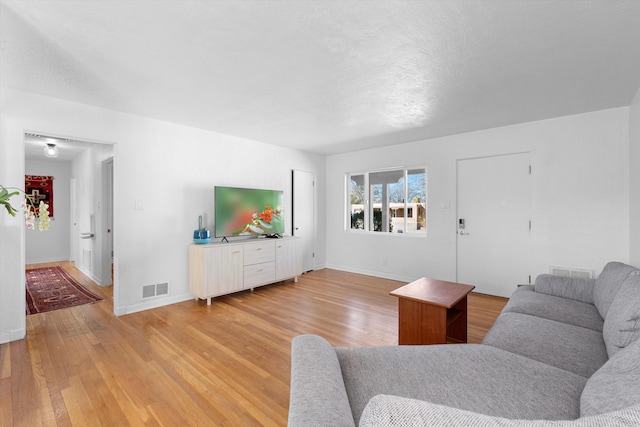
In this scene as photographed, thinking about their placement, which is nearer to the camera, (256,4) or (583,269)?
(256,4)

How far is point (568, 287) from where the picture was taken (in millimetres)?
2646

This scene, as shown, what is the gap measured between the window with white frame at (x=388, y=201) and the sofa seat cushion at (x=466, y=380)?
3633 millimetres

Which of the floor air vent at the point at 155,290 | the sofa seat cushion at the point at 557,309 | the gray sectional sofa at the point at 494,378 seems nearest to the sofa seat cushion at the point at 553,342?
the gray sectional sofa at the point at 494,378

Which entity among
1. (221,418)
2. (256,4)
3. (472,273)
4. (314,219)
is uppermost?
(256,4)

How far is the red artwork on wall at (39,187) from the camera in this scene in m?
6.43

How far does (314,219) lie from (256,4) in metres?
4.59

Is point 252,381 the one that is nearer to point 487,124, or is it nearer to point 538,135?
point 487,124

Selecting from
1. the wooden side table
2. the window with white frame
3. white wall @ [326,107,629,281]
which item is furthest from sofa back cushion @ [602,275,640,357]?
the window with white frame

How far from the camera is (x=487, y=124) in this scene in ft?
13.1

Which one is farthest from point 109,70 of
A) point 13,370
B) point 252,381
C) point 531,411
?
point 531,411

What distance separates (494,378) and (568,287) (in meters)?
1.99

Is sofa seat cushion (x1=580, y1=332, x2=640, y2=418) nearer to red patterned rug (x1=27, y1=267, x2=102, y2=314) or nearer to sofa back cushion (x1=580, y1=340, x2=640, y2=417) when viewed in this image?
sofa back cushion (x1=580, y1=340, x2=640, y2=417)

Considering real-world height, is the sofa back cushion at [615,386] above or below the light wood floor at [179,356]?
above

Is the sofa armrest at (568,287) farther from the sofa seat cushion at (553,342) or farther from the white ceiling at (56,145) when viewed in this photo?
the white ceiling at (56,145)
